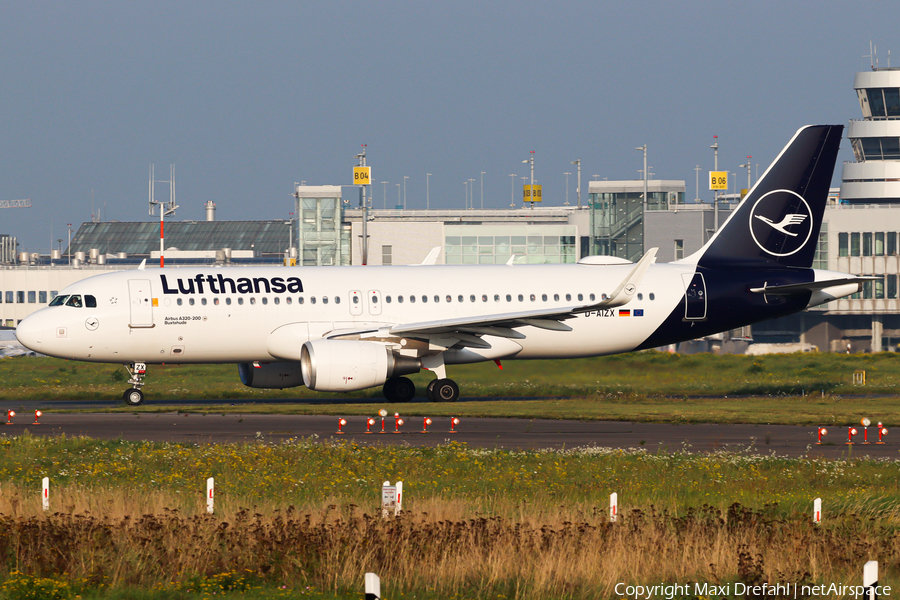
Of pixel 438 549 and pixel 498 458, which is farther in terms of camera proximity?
pixel 498 458

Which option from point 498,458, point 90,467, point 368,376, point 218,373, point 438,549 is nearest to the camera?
point 438,549

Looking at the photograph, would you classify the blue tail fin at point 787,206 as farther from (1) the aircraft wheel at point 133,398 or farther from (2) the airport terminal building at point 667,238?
(2) the airport terminal building at point 667,238

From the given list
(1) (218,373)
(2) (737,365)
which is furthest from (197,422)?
(2) (737,365)

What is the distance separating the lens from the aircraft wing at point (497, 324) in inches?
1271

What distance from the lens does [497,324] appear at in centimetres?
3341

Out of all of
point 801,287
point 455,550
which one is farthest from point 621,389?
point 455,550

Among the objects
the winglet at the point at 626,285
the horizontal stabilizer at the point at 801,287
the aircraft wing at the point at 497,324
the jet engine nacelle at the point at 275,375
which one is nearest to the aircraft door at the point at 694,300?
the horizontal stabilizer at the point at 801,287

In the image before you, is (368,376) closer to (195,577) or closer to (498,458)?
(498,458)

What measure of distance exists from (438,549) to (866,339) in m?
93.5

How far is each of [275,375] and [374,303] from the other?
3.94m

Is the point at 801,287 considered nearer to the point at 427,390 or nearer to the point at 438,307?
the point at 438,307

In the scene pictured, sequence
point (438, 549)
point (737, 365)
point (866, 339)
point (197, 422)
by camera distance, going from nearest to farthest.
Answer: point (438, 549) < point (197, 422) < point (737, 365) < point (866, 339)

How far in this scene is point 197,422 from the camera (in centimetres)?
2886

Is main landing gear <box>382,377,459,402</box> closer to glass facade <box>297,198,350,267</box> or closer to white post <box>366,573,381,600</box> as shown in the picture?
white post <box>366,573,381,600</box>
